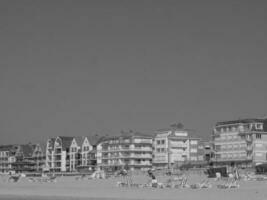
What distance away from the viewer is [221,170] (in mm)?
75188

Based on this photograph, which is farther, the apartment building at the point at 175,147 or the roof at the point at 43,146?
the roof at the point at 43,146

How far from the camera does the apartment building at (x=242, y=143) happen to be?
10531cm

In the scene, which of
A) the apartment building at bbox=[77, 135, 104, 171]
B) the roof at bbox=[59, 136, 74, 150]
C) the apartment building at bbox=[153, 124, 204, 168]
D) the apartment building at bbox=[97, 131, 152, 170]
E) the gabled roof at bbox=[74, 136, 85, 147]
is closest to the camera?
the apartment building at bbox=[153, 124, 204, 168]

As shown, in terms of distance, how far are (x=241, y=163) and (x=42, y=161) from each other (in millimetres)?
58505

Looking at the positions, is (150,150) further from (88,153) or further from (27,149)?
(27,149)

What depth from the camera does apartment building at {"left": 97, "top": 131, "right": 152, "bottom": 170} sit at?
126250 millimetres

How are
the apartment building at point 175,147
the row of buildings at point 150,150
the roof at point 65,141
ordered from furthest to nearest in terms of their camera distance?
1. the roof at point 65,141
2. the apartment building at point 175,147
3. the row of buildings at point 150,150

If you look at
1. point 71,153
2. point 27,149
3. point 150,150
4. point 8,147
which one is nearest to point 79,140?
point 71,153

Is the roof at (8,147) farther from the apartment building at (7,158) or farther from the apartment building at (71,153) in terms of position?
the apartment building at (71,153)

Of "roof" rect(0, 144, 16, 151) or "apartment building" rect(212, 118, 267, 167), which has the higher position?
"roof" rect(0, 144, 16, 151)

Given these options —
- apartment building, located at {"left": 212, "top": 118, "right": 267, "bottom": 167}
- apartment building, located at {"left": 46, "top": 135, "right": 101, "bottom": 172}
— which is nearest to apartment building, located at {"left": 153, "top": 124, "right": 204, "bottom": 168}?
apartment building, located at {"left": 212, "top": 118, "right": 267, "bottom": 167}

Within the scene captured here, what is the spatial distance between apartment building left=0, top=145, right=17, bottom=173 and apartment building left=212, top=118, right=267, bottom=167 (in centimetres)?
6497

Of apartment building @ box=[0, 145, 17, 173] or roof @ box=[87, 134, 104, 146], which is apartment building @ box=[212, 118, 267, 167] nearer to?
roof @ box=[87, 134, 104, 146]

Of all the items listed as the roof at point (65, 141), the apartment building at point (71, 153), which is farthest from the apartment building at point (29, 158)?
the roof at point (65, 141)
